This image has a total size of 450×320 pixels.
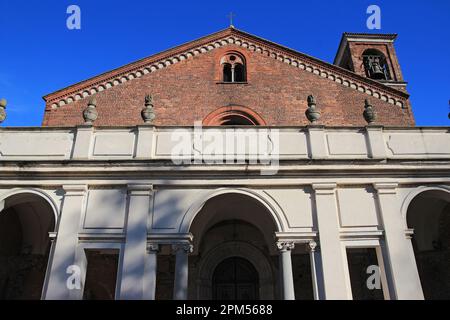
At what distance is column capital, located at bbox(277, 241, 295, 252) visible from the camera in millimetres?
8172

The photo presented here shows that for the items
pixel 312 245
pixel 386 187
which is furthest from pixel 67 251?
pixel 386 187

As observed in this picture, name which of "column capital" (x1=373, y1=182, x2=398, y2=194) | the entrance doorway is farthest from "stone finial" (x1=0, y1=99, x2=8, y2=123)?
"column capital" (x1=373, y1=182, x2=398, y2=194)

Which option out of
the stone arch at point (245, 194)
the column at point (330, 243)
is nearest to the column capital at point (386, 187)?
the column at point (330, 243)

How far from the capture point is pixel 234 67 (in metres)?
15.1

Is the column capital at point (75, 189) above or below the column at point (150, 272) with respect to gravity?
above

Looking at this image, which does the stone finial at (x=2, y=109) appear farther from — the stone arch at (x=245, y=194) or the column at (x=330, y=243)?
the column at (x=330, y=243)

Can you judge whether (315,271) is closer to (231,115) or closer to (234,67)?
(231,115)

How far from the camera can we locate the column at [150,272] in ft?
25.1

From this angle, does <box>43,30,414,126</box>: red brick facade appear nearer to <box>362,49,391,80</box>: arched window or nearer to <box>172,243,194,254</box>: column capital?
<box>362,49,391,80</box>: arched window

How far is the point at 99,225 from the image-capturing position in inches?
327

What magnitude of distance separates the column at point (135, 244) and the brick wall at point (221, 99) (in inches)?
212

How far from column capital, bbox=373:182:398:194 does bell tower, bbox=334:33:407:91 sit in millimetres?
10160
